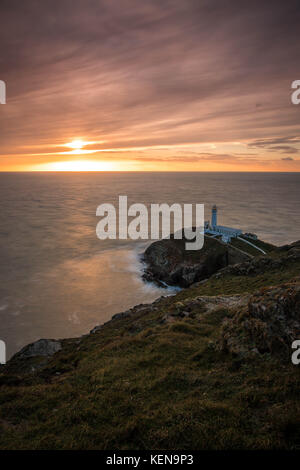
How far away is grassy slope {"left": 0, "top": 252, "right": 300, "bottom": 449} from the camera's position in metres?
7.26

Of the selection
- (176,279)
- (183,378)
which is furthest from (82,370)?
(176,279)

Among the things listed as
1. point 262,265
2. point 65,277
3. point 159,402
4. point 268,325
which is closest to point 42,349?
point 159,402

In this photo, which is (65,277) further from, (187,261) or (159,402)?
(159,402)

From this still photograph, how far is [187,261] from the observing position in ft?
153

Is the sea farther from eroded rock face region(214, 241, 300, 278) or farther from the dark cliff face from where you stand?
eroded rock face region(214, 241, 300, 278)

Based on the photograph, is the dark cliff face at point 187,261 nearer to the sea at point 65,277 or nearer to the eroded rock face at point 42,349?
the sea at point 65,277

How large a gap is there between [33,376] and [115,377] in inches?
228

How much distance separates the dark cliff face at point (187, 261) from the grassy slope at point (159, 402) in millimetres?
30049

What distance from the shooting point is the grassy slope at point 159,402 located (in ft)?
23.8

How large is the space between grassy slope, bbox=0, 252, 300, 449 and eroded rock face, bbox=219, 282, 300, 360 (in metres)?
0.56

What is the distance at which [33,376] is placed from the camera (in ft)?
47.0


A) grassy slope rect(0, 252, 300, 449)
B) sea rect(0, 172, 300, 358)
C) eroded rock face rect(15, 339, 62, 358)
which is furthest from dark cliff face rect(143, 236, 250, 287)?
grassy slope rect(0, 252, 300, 449)

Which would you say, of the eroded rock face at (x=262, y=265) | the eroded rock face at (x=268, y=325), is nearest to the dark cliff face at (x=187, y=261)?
the eroded rock face at (x=262, y=265)
